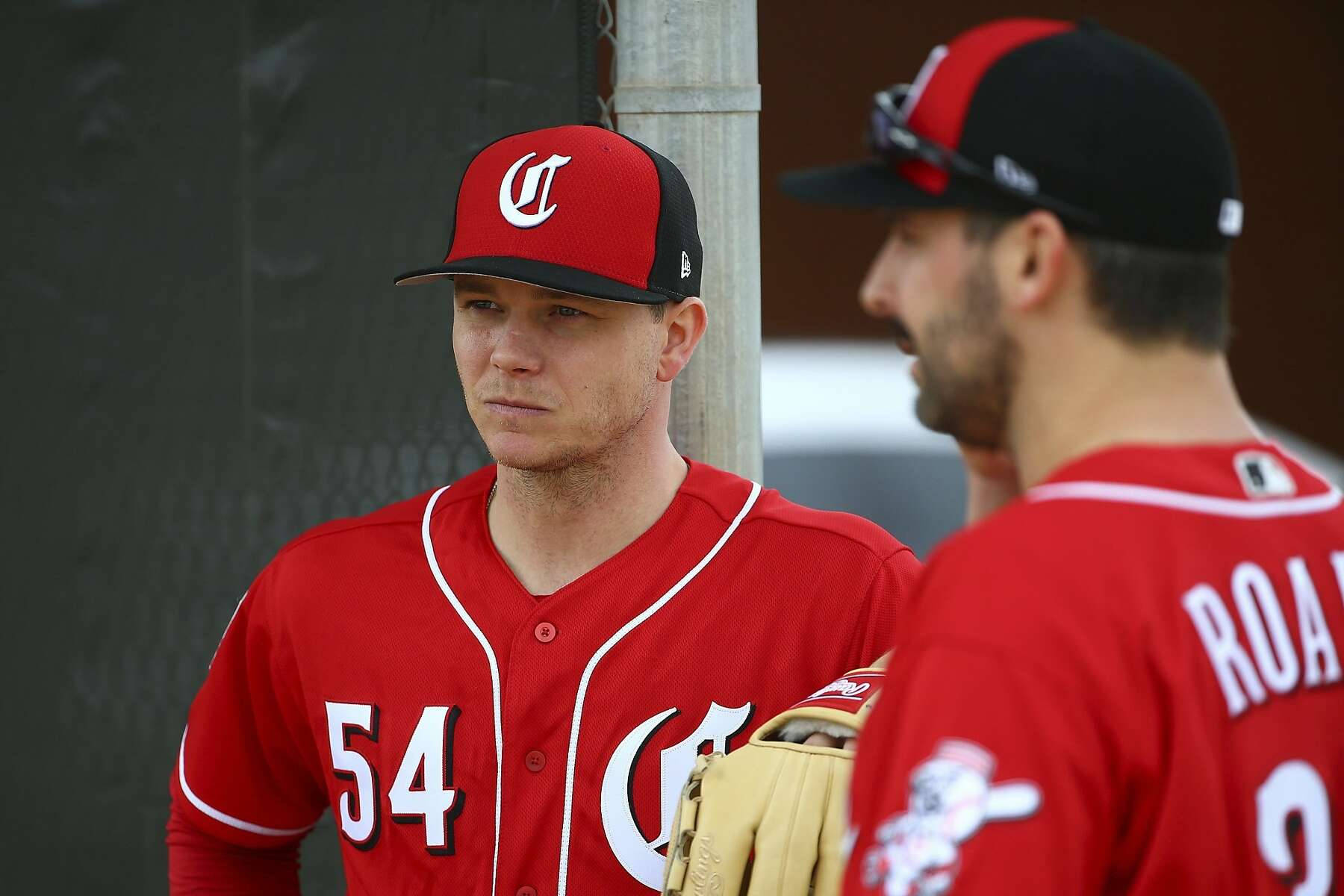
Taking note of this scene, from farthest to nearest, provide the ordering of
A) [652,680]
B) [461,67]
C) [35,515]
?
[35,515] → [461,67] → [652,680]

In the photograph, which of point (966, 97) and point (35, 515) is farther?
point (35, 515)

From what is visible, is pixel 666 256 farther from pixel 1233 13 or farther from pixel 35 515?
pixel 1233 13

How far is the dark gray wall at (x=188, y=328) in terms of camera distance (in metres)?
2.44


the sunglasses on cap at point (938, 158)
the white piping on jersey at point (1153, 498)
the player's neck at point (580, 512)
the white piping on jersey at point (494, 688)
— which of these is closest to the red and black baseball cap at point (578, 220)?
the player's neck at point (580, 512)

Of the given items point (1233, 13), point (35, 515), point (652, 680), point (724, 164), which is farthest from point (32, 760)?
point (1233, 13)

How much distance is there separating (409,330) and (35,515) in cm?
73

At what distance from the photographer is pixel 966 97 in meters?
1.15

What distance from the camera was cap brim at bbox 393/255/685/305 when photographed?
182cm

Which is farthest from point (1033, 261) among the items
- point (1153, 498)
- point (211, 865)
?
point (211, 865)

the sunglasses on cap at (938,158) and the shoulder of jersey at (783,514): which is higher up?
the sunglasses on cap at (938,158)

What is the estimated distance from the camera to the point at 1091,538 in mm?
1014

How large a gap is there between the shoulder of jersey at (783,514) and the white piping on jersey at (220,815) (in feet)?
2.49

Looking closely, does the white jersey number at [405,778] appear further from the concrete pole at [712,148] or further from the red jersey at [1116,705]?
the red jersey at [1116,705]

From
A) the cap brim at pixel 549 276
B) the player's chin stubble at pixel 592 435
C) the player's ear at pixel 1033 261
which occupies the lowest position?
the player's chin stubble at pixel 592 435
